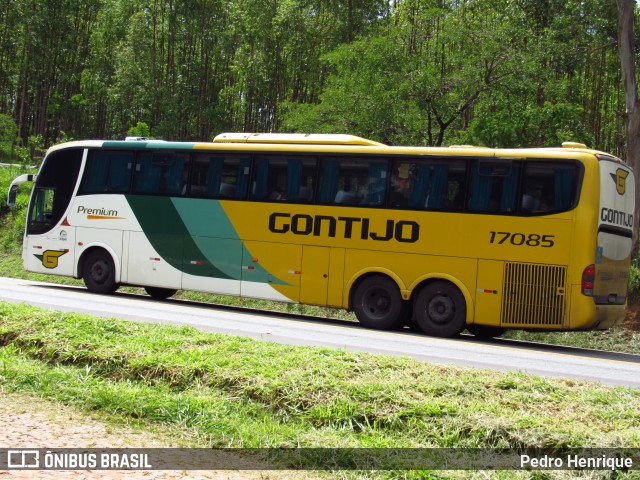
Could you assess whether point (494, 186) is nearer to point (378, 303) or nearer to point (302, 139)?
point (378, 303)

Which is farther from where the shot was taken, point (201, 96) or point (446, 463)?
point (201, 96)

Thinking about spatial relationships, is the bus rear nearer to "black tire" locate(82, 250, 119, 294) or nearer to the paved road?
the paved road

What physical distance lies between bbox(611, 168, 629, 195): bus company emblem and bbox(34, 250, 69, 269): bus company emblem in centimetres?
1285

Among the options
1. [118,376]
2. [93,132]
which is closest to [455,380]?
[118,376]

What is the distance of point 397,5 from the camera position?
48062 millimetres

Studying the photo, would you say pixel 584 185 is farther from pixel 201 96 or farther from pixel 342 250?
pixel 201 96

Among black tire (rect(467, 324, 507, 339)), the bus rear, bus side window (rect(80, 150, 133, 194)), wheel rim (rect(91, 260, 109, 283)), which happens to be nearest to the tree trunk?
the bus rear

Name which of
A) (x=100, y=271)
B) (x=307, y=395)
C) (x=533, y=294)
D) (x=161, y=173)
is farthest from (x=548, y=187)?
(x=100, y=271)

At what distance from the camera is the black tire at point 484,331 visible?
1723 cm

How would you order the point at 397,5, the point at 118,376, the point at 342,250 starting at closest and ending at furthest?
the point at 118,376 → the point at 342,250 → the point at 397,5

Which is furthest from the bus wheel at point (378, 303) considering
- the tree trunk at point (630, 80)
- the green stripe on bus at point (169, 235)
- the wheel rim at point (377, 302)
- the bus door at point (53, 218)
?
the bus door at point (53, 218)

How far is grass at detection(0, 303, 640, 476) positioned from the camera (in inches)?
254

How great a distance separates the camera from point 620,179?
51.0 feet

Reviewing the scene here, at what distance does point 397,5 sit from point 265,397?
142ft
